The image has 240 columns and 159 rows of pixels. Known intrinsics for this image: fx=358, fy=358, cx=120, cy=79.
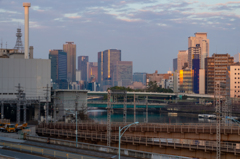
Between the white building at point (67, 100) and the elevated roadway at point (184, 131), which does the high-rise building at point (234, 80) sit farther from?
the elevated roadway at point (184, 131)

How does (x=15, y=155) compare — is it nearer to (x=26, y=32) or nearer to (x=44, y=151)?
(x=44, y=151)

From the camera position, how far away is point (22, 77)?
12188cm

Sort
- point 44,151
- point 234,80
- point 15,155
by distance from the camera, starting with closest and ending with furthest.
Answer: point 15,155 < point 44,151 < point 234,80

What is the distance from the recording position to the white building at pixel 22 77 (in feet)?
397

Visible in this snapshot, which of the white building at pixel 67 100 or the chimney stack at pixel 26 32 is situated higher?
the chimney stack at pixel 26 32

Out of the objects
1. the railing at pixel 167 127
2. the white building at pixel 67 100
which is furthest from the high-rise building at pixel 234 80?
the railing at pixel 167 127

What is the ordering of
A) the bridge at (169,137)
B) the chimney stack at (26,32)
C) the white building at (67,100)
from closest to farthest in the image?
1. the bridge at (169,137)
2. the white building at (67,100)
3. the chimney stack at (26,32)

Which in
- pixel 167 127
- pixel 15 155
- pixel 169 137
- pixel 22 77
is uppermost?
pixel 22 77

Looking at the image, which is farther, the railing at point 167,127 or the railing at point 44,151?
the railing at point 167,127

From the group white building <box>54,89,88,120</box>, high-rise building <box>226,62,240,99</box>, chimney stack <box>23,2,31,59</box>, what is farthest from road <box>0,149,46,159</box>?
high-rise building <box>226,62,240,99</box>

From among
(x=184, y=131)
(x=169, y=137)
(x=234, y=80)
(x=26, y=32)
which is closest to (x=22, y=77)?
(x=26, y=32)

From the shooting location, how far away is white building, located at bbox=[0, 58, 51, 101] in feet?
397

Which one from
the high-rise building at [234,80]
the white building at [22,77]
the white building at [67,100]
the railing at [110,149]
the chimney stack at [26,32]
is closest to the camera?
the railing at [110,149]

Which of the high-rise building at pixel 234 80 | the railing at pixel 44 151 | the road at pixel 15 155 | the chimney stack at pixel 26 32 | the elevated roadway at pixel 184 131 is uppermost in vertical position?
the chimney stack at pixel 26 32
